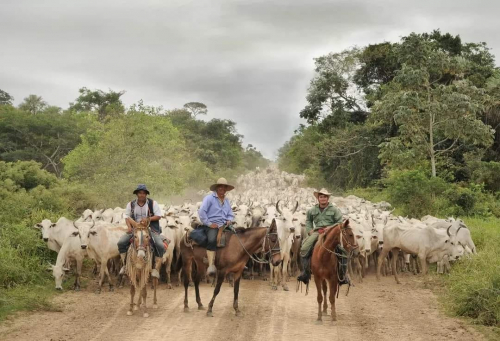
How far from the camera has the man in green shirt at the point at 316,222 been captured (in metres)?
10.2

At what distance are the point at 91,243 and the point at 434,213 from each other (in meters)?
16.1

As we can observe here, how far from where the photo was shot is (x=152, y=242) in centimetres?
1070

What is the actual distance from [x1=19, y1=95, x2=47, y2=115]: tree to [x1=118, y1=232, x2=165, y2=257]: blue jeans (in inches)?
1849

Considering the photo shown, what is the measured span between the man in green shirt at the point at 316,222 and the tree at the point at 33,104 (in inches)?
1908

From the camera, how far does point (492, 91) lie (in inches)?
1159

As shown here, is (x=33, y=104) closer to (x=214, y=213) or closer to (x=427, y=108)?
(x=427, y=108)

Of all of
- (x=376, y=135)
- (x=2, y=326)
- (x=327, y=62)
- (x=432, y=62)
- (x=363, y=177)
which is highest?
(x=327, y=62)

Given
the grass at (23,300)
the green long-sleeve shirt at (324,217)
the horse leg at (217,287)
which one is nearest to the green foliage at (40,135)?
the grass at (23,300)

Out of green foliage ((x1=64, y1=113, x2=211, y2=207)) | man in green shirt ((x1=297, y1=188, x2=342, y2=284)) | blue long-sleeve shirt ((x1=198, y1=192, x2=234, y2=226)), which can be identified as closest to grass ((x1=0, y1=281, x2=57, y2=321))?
blue long-sleeve shirt ((x1=198, y1=192, x2=234, y2=226))

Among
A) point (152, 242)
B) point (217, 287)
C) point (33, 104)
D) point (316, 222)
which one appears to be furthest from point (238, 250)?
point (33, 104)

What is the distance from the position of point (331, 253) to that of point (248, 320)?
6.14 ft

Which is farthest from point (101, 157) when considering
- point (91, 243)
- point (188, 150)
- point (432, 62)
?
A: point (188, 150)

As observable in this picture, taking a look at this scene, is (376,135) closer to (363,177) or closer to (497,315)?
(363,177)

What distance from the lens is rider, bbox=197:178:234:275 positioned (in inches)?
412
